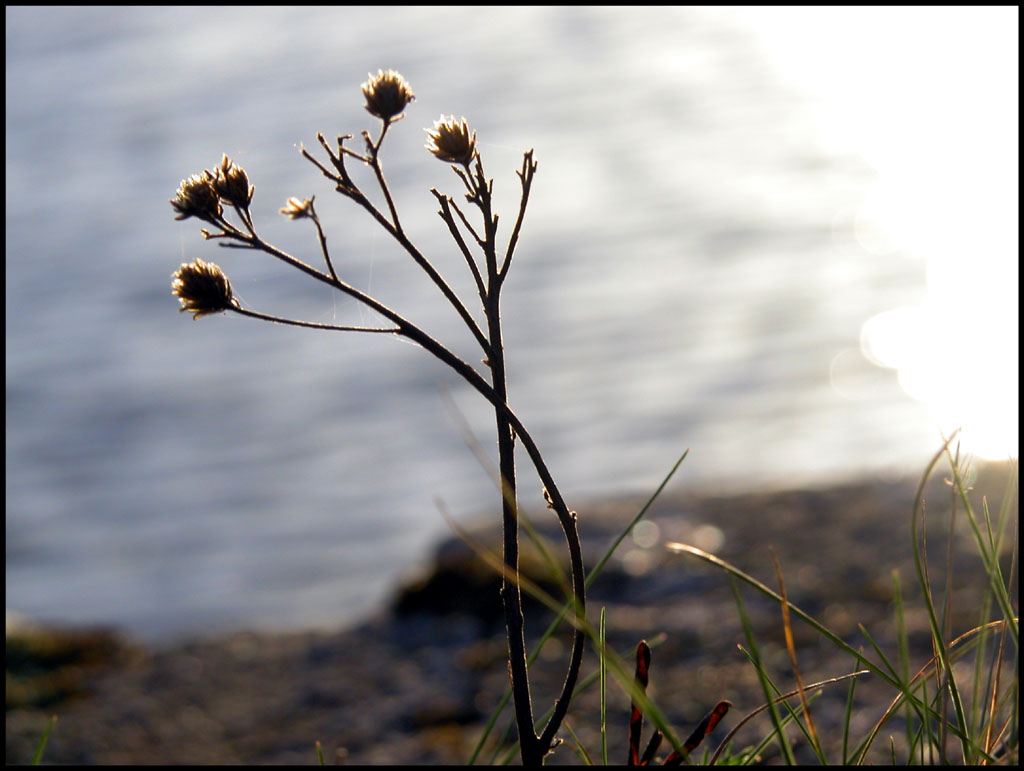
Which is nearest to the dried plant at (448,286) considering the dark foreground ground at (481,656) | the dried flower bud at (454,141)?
the dried flower bud at (454,141)

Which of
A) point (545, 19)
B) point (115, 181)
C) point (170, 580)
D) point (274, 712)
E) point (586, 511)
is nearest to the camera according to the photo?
point (274, 712)

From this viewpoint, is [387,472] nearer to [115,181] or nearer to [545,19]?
[115,181]

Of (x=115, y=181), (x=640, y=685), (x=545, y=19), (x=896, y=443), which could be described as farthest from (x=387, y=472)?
(x=545, y=19)

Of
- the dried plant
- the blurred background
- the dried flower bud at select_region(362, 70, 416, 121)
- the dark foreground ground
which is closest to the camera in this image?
the dried plant

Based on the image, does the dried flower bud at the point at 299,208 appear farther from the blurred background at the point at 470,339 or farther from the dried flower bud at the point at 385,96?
the blurred background at the point at 470,339

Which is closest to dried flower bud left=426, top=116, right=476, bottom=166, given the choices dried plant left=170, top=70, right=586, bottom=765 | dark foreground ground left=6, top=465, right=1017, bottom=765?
dried plant left=170, top=70, right=586, bottom=765

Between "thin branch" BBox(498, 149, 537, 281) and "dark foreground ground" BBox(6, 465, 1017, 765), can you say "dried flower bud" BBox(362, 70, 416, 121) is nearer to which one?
"thin branch" BBox(498, 149, 537, 281)

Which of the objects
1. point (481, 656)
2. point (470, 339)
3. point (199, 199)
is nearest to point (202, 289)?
point (199, 199)
